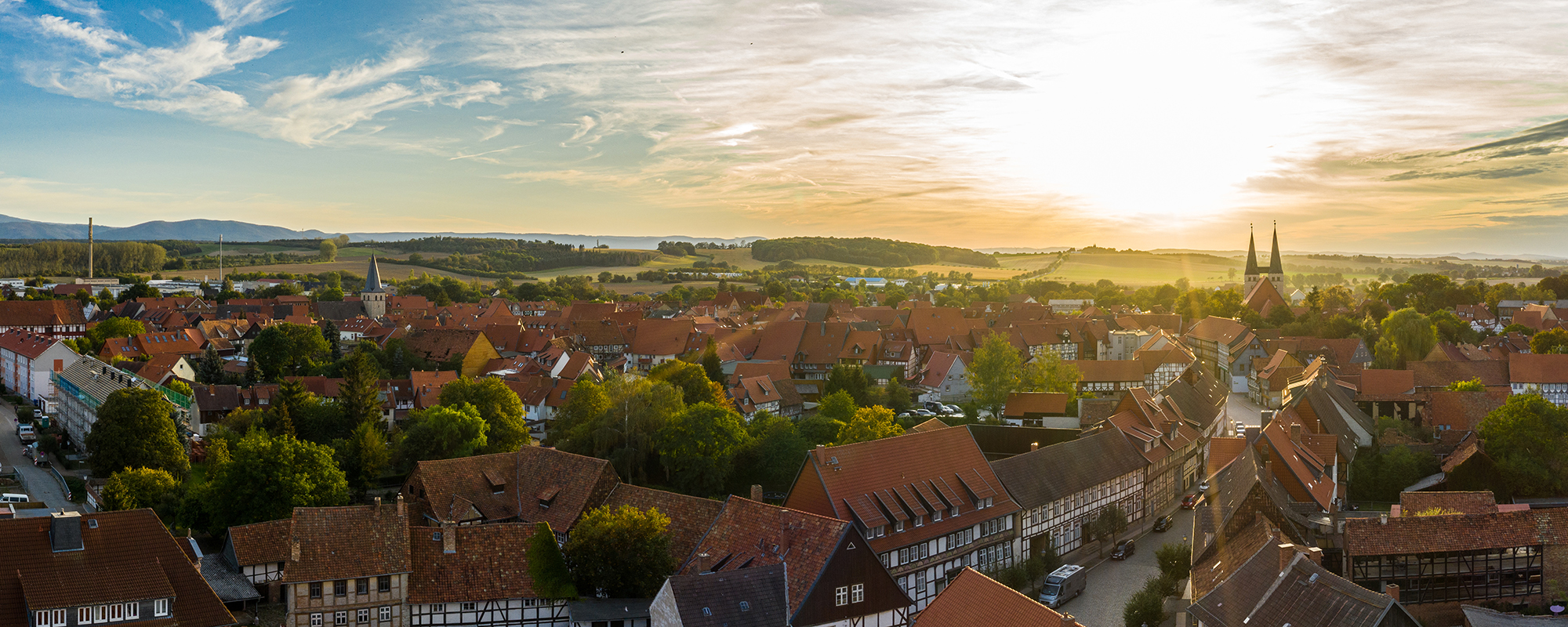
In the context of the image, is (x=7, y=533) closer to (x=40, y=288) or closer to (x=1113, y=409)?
(x=1113, y=409)

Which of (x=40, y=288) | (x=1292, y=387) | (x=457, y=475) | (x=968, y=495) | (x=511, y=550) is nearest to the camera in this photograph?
(x=511, y=550)

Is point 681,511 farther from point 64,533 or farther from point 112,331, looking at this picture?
point 112,331

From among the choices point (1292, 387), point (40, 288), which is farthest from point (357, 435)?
point (40, 288)

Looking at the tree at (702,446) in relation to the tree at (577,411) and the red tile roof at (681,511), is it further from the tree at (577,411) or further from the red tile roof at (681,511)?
the red tile roof at (681,511)

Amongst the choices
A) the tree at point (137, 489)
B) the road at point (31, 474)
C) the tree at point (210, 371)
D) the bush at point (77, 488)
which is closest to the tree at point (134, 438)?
the bush at point (77, 488)

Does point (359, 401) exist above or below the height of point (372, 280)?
below

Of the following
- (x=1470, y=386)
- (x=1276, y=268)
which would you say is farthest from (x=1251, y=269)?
(x=1470, y=386)
